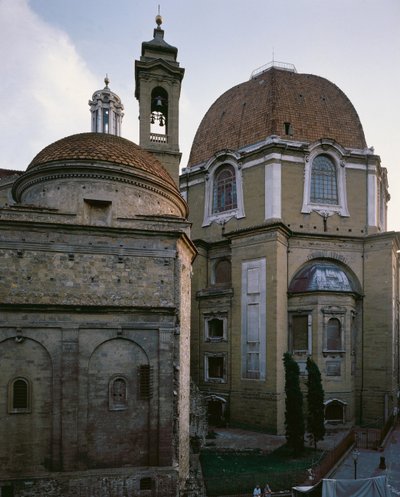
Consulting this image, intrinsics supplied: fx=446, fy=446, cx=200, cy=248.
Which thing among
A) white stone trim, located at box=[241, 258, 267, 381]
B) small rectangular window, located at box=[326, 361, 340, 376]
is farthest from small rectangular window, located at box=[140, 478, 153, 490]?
small rectangular window, located at box=[326, 361, 340, 376]

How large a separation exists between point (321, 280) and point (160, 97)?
14.0 metres

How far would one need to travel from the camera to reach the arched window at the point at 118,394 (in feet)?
46.9

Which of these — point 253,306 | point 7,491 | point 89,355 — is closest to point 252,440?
point 253,306

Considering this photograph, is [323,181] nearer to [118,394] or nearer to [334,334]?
[334,334]

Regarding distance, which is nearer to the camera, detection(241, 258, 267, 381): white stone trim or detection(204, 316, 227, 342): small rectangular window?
detection(241, 258, 267, 381): white stone trim

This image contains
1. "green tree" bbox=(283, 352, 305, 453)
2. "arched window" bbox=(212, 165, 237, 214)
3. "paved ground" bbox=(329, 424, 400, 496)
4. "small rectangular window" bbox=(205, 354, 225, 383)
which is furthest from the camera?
"arched window" bbox=(212, 165, 237, 214)

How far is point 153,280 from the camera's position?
49.8ft

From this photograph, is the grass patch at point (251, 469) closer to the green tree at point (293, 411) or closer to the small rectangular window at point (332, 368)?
the green tree at point (293, 411)

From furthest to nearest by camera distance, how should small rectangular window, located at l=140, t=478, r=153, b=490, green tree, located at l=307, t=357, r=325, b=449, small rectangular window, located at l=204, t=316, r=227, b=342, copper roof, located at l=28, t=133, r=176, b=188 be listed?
small rectangular window, located at l=204, t=316, r=227, b=342 < green tree, located at l=307, t=357, r=325, b=449 < copper roof, located at l=28, t=133, r=176, b=188 < small rectangular window, located at l=140, t=478, r=153, b=490

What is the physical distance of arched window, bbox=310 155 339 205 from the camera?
92.6ft

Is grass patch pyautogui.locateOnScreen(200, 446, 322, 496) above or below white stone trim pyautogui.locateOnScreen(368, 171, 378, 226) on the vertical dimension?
below

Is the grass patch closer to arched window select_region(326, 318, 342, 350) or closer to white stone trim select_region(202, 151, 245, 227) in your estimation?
arched window select_region(326, 318, 342, 350)

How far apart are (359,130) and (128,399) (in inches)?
967

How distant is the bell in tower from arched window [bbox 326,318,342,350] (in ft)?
96.3
